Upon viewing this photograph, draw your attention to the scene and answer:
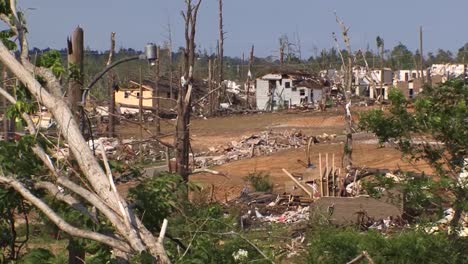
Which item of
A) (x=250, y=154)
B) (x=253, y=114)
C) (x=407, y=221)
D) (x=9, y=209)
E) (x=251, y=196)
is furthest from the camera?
(x=253, y=114)

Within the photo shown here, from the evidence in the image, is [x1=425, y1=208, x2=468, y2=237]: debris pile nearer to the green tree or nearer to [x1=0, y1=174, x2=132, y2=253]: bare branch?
the green tree

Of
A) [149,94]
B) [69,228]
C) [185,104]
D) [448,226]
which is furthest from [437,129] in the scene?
[149,94]

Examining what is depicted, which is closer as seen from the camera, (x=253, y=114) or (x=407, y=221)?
(x=407, y=221)

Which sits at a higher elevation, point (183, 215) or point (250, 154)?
point (183, 215)

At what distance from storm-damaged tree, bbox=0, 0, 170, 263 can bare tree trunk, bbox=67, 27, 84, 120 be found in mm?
526

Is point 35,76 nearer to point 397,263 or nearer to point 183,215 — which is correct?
point 183,215

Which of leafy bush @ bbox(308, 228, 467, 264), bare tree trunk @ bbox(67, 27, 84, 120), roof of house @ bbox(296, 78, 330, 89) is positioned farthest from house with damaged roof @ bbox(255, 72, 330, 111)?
leafy bush @ bbox(308, 228, 467, 264)

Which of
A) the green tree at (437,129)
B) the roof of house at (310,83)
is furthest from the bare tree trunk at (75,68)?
the roof of house at (310,83)

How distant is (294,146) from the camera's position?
115 ft

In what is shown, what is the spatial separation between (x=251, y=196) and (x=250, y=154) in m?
13.3

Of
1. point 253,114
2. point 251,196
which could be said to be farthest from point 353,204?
point 253,114

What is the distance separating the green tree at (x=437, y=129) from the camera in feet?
24.2

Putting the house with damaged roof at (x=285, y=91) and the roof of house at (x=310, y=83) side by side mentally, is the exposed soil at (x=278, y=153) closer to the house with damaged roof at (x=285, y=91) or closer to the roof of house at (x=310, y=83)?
the roof of house at (x=310, y=83)

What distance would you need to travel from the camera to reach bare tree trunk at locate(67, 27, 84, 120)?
6.80 meters
